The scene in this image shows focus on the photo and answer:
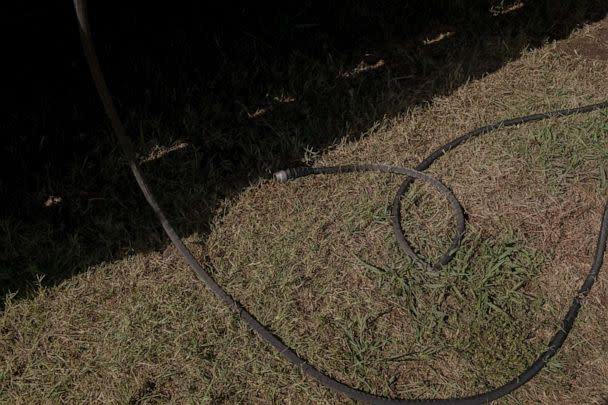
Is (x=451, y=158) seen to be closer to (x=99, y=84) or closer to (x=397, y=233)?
(x=397, y=233)

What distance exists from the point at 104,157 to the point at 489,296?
208 centimetres

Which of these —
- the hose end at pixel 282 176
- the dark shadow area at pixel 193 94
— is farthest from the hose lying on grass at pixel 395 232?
the dark shadow area at pixel 193 94

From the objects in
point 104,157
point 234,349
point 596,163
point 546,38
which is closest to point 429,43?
point 546,38

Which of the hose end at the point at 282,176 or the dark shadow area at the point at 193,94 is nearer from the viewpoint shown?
the dark shadow area at the point at 193,94

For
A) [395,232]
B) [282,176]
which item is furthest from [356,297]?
[282,176]

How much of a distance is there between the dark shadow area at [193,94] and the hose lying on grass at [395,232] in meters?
0.21

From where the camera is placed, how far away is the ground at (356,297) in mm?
2438

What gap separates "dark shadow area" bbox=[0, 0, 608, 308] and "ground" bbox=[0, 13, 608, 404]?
0.14 metres

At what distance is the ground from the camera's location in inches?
96.0

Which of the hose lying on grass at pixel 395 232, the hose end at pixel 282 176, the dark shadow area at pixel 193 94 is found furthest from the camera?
the hose end at pixel 282 176

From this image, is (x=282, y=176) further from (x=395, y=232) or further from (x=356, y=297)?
(x=356, y=297)

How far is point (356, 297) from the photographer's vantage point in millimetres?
2715

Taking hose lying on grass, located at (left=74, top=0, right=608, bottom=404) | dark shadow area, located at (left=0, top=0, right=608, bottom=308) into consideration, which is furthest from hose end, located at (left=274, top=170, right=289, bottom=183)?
dark shadow area, located at (left=0, top=0, right=608, bottom=308)

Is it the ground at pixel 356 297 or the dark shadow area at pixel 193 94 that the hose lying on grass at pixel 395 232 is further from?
the dark shadow area at pixel 193 94
